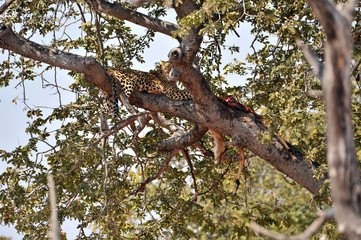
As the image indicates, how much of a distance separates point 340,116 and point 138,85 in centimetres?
549

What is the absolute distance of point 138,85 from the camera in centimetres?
683

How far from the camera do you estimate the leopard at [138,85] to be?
655 centimetres

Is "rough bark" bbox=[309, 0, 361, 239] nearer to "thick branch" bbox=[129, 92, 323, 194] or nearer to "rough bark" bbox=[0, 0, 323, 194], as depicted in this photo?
"rough bark" bbox=[0, 0, 323, 194]

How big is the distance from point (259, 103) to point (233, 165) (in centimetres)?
145

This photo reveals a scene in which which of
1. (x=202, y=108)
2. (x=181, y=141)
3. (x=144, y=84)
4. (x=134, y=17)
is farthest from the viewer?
(x=134, y=17)

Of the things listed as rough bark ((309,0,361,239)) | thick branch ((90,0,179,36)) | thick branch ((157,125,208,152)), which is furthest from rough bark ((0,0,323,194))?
rough bark ((309,0,361,239))

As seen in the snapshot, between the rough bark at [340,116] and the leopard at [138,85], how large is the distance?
508cm

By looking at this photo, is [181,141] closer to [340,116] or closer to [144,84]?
[144,84]

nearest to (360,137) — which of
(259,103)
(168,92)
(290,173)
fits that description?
(290,173)

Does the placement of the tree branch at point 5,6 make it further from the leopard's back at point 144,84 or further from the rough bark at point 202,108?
the leopard's back at point 144,84

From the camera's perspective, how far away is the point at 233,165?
27.9 feet

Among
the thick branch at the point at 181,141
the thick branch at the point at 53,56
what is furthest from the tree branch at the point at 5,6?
the thick branch at the point at 181,141

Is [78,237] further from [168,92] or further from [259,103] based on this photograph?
[259,103]

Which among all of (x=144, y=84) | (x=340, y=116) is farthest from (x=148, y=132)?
(x=340, y=116)
